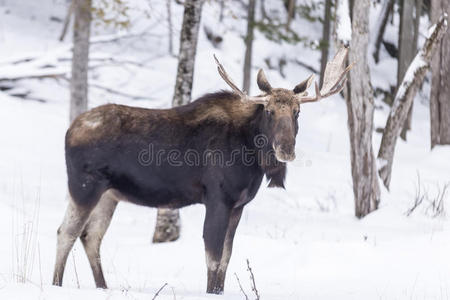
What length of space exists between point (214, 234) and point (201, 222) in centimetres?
373

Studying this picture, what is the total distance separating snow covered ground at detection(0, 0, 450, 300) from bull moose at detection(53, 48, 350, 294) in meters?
0.48

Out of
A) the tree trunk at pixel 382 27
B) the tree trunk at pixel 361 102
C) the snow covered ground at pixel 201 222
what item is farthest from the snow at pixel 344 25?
the tree trunk at pixel 382 27

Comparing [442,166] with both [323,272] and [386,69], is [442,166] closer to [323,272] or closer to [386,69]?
[323,272]

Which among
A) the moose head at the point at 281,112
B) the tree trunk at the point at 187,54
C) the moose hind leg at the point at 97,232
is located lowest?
the moose hind leg at the point at 97,232

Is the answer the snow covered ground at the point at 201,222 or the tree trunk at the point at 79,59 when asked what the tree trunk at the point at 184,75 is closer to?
the snow covered ground at the point at 201,222

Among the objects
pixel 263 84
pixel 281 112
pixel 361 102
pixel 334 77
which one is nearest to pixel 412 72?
pixel 361 102

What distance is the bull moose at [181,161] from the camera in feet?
17.5

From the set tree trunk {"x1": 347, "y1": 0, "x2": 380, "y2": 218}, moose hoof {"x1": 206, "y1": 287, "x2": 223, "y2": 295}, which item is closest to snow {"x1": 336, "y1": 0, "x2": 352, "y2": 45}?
tree trunk {"x1": 347, "y1": 0, "x2": 380, "y2": 218}

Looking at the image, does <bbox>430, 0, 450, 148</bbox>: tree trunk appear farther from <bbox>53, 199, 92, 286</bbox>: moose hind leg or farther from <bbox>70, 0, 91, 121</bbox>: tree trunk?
<bbox>53, 199, 92, 286</bbox>: moose hind leg

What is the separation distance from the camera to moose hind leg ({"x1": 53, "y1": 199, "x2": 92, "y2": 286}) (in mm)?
5332

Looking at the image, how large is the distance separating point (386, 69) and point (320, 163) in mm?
9802

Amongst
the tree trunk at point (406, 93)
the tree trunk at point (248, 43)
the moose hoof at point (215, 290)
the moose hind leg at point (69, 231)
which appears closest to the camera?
the moose hind leg at point (69, 231)

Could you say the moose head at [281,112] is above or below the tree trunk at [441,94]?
below

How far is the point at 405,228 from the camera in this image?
27.5ft
